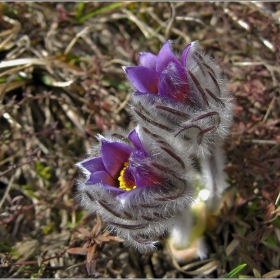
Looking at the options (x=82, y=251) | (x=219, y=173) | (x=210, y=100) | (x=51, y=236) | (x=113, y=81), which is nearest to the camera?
(x=210, y=100)

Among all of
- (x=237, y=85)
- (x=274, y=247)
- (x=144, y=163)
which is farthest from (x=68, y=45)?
(x=274, y=247)

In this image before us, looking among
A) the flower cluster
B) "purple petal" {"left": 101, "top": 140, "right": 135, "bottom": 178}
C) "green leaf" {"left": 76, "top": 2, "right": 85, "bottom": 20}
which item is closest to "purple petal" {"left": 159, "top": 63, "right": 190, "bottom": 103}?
the flower cluster

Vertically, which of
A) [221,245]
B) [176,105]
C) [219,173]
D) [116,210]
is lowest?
[221,245]

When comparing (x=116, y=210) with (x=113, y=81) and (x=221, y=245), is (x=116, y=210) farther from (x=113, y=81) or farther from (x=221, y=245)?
(x=113, y=81)

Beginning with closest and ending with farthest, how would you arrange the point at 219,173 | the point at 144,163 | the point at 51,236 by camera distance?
the point at 144,163 → the point at 219,173 → the point at 51,236

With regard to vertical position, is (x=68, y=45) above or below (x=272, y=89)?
above

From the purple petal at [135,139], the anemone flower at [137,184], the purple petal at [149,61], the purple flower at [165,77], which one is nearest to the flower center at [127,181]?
the anemone flower at [137,184]

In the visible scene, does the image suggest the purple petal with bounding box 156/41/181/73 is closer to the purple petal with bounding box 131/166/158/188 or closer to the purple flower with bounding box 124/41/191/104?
the purple flower with bounding box 124/41/191/104
